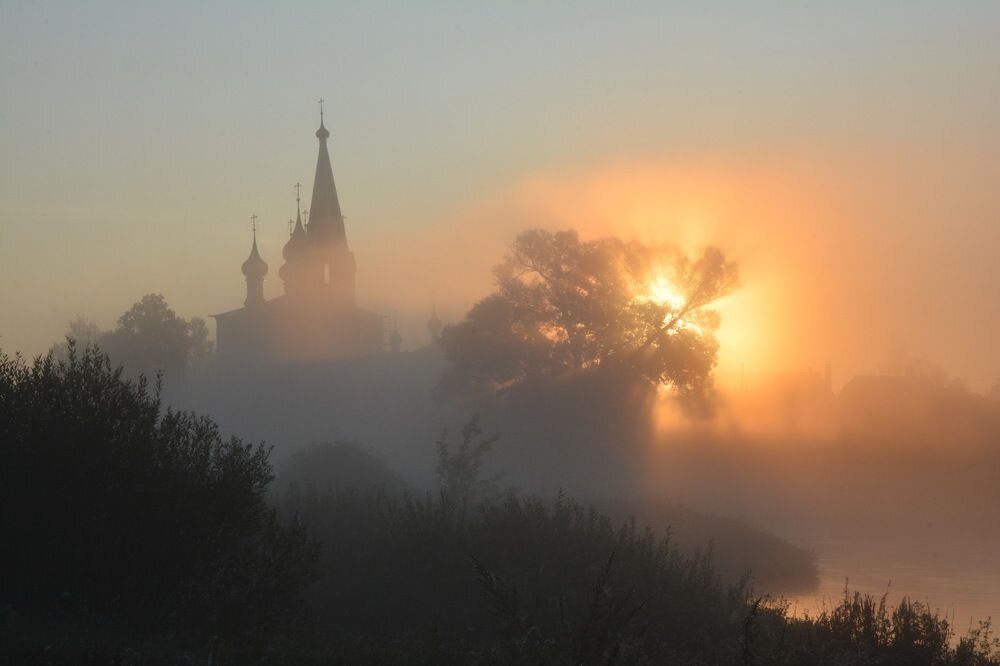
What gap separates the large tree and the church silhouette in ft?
152

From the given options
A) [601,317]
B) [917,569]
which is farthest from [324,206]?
[917,569]

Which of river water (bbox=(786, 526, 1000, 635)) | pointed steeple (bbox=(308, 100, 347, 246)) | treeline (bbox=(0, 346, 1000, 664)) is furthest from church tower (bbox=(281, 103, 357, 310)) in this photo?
treeline (bbox=(0, 346, 1000, 664))

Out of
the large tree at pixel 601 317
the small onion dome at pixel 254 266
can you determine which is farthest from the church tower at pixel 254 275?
the large tree at pixel 601 317

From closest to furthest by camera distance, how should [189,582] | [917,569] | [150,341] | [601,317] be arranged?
[189,582]
[917,569]
[601,317]
[150,341]

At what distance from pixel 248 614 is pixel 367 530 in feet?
31.5

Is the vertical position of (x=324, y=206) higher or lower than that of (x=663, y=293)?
higher

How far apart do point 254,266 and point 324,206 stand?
10673mm

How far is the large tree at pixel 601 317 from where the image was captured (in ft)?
189

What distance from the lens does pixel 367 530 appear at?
90.3ft

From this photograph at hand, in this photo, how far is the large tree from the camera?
57.6 metres

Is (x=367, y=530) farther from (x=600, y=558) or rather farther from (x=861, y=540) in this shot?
(x=861, y=540)

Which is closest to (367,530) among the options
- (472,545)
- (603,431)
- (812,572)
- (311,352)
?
(472,545)

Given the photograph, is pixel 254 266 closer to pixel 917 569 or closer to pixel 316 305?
pixel 316 305

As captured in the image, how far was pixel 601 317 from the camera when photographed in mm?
57875
